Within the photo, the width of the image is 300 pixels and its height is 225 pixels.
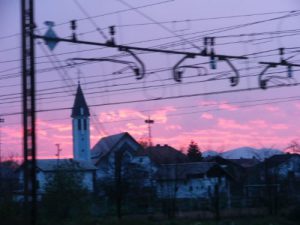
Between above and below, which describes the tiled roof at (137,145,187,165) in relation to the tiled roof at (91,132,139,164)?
below

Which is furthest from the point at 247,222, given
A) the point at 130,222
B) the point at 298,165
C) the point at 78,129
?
the point at 78,129

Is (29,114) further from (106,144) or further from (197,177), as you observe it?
(106,144)

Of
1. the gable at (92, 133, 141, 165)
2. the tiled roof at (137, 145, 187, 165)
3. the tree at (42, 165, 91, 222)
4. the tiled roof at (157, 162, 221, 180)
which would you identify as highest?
the gable at (92, 133, 141, 165)

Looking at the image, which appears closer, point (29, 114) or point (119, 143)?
point (29, 114)

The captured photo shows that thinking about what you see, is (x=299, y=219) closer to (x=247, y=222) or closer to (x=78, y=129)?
(x=247, y=222)

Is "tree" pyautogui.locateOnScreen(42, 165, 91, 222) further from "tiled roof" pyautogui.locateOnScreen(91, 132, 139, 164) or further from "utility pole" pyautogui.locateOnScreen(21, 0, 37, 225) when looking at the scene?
"tiled roof" pyautogui.locateOnScreen(91, 132, 139, 164)

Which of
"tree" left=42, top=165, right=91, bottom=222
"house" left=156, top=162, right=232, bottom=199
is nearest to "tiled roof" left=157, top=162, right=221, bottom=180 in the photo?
"house" left=156, top=162, right=232, bottom=199

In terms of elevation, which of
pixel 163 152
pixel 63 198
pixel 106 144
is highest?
pixel 106 144

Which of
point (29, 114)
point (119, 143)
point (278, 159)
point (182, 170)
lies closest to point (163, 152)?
point (119, 143)

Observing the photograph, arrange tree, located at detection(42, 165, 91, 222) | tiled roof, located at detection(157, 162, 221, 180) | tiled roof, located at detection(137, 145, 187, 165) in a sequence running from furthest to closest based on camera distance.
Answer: tiled roof, located at detection(137, 145, 187, 165), tiled roof, located at detection(157, 162, 221, 180), tree, located at detection(42, 165, 91, 222)

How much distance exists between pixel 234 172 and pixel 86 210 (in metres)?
40.5

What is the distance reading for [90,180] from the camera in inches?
2702

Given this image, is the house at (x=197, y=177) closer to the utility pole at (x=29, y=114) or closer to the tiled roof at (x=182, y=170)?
the tiled roof at (x=182, y=170)

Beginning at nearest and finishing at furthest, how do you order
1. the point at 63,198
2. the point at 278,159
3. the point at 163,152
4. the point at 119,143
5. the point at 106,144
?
the point at 63,198 < the point at 278,159 < the point at 163,152 < the point at 119,143 < the point at 106,144
